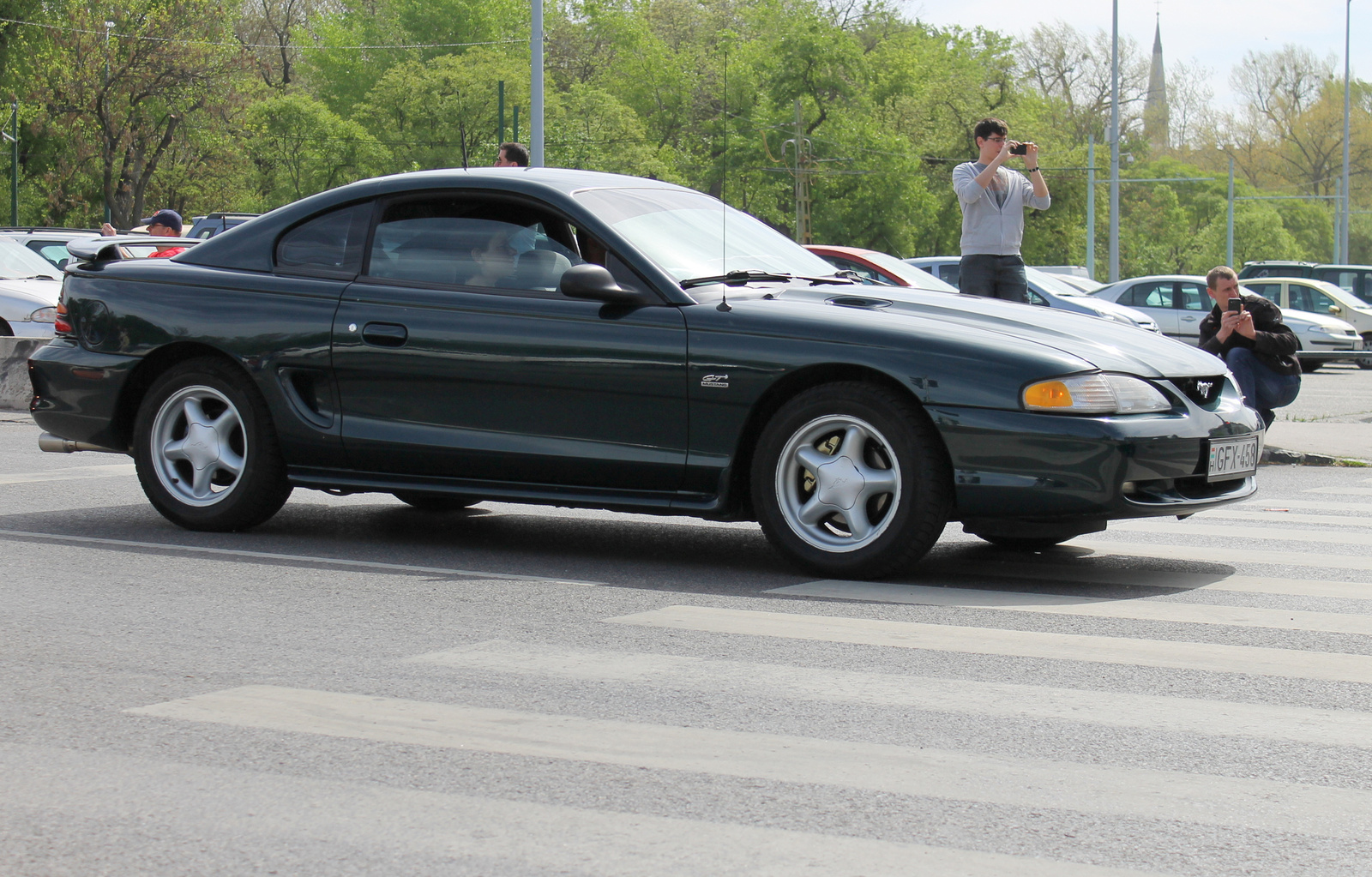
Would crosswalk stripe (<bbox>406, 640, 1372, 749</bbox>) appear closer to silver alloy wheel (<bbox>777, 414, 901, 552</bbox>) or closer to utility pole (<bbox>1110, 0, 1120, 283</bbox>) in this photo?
silver alloy wheel (<bbox>777, 414, 901, 552</bbox>)

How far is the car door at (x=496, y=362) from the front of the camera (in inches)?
252

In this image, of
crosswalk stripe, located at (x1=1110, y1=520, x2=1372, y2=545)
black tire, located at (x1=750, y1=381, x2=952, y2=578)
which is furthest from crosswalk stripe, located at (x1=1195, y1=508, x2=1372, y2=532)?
black tire, located at (x1=750, y1=381, x2=952, y2=578)

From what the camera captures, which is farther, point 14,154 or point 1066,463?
point 14,154

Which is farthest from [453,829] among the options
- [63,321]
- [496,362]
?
[63,321]

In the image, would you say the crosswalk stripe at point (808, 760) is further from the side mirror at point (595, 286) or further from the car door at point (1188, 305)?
the car door at point (1188, 305)

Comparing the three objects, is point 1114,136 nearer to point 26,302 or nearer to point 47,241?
point 47,241

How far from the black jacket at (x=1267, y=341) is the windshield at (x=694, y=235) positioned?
395 cm

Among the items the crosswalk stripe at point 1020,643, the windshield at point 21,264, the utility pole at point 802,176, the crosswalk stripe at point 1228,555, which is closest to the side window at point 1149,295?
the windshield at point 21,264

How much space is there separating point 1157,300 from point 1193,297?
0.59 meters

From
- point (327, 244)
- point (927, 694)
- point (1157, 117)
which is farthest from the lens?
point (1157, 117)

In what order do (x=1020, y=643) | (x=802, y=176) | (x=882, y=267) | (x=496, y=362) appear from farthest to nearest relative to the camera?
(x=802, y=176) → (x=882, y=267) → (x=496, y=362) → (x=1020, y=643)

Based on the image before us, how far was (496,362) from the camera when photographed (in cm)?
662

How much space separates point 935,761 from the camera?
12.6 feet

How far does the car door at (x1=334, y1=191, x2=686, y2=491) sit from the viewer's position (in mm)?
6402
